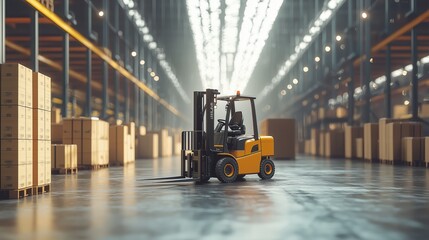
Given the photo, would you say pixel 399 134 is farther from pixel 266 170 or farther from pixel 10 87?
pixel 10 87

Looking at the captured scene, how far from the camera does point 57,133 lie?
17.4 meters

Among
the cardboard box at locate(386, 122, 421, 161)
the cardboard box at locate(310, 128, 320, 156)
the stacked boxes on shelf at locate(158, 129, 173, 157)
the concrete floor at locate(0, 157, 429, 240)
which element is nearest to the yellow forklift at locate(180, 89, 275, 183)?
the concrete floor at locate(0, 157, 429, 240)

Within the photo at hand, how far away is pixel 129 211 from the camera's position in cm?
670

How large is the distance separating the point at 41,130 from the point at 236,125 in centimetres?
415

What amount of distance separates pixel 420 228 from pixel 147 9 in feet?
97.9

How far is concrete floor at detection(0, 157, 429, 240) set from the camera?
5137 mm

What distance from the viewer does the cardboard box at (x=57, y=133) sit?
17312 mm

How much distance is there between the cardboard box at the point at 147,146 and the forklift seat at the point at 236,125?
59.3 feet

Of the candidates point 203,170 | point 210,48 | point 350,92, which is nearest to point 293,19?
point 210,48

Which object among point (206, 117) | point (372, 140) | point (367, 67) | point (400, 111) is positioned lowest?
point (372, 140)

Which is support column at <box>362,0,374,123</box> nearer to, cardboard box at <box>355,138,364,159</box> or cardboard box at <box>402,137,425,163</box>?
cardboard box at <box>355,138,364,159</box>

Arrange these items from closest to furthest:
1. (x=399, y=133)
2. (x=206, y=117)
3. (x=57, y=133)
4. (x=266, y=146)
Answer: (x=206, y=117) < (x=266, y=146) < (x=57, y=133) < (x=399, y=133)

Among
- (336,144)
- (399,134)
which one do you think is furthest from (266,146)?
(336,144)

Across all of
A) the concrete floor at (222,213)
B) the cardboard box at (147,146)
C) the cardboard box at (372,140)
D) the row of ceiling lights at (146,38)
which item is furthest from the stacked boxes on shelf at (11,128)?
the cardboard box at (147,146)
